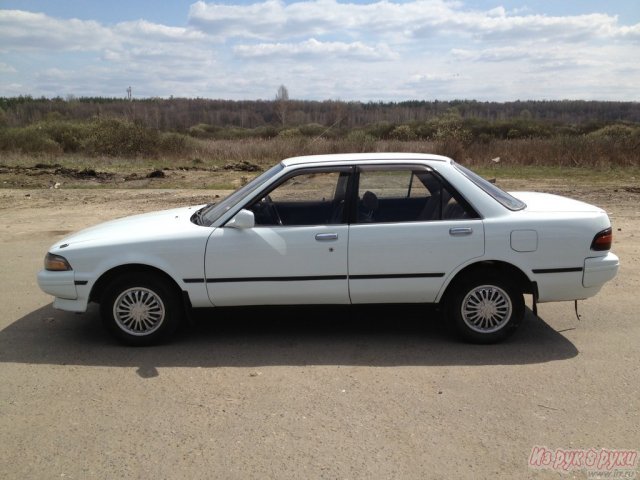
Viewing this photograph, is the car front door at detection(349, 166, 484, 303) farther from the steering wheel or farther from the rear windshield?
the steering wheel

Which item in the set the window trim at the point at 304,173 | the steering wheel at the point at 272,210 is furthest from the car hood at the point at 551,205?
the steering wheel at the point at 272,210

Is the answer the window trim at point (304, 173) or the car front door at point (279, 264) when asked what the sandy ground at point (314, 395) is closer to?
the car front door at point (279, 264)

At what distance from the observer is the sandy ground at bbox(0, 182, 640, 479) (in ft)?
11.3

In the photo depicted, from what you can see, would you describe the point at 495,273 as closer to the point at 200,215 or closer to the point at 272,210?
the point at 272,210

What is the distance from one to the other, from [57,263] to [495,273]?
12.4 ft

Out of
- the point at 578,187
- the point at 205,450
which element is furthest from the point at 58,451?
the point at 578,187

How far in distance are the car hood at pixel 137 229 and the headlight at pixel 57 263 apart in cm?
13

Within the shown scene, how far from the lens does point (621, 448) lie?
351 cm

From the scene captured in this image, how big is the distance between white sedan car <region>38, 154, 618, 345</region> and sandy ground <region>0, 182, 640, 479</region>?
0.37m

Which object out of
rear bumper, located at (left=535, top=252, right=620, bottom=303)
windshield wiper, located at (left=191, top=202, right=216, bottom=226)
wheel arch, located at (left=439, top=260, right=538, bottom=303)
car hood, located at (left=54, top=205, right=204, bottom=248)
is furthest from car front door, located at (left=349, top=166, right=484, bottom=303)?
car hood, located at (left=54, top=205, right=204, bottom=248)

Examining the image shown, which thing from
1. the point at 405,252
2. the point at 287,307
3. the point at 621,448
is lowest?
the point at 621,448

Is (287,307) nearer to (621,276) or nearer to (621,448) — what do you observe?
(621,448)

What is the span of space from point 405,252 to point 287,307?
1126mm

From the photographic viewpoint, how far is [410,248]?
496 cm
